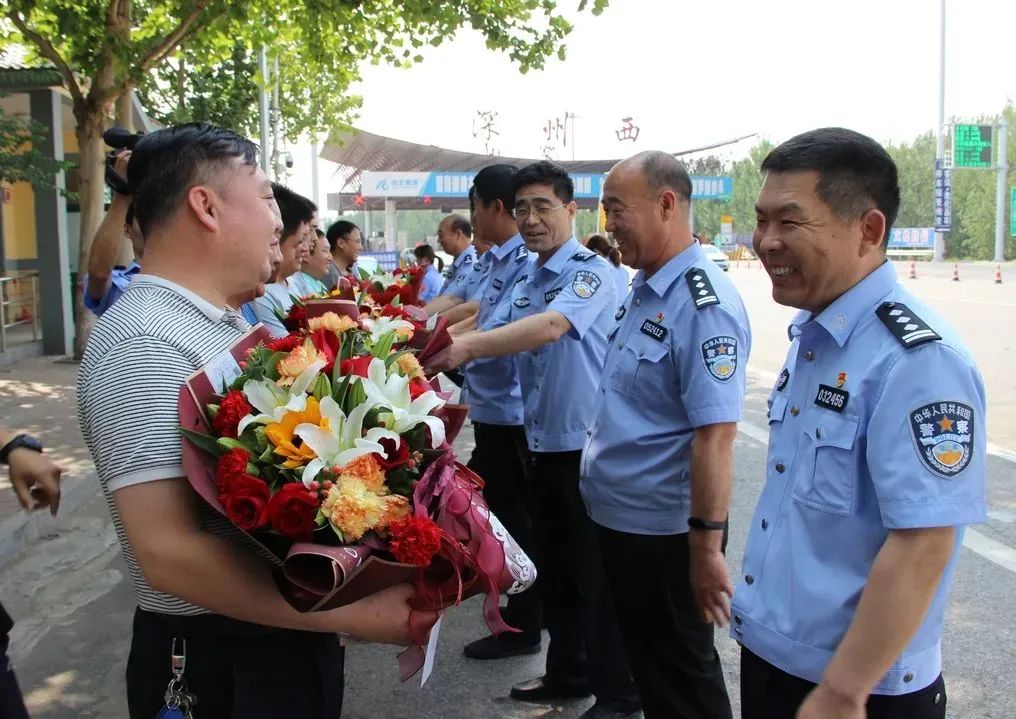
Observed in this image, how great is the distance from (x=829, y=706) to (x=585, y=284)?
2.17 meters

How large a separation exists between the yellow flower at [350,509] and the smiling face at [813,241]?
96 cm

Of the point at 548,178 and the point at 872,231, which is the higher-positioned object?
the point at 548,178

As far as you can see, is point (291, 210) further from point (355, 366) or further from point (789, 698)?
point (789, 698)

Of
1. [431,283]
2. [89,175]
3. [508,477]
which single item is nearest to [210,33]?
[89,175]

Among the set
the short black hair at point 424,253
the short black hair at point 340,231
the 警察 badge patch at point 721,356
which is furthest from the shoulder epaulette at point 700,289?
the short black hair at point 424,253

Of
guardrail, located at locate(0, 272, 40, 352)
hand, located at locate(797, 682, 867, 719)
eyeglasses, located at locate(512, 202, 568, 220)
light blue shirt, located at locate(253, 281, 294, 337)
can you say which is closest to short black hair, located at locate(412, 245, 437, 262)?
guardrail, located at locate(0, 272, 40, 352)

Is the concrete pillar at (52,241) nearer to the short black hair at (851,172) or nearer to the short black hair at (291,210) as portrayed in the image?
the short black hair at (291,210)

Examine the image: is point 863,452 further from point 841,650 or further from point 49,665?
point 49,665

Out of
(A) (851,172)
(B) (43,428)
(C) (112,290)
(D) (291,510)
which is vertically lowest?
(B) (43,428)

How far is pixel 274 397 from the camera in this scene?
5.11ft

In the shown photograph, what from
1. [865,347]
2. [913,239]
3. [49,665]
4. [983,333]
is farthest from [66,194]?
[913,239]

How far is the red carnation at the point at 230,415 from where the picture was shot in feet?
4.92

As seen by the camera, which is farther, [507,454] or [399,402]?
[507,454]

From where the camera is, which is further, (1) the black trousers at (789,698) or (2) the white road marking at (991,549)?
(2) the white road marking at (991,549)
